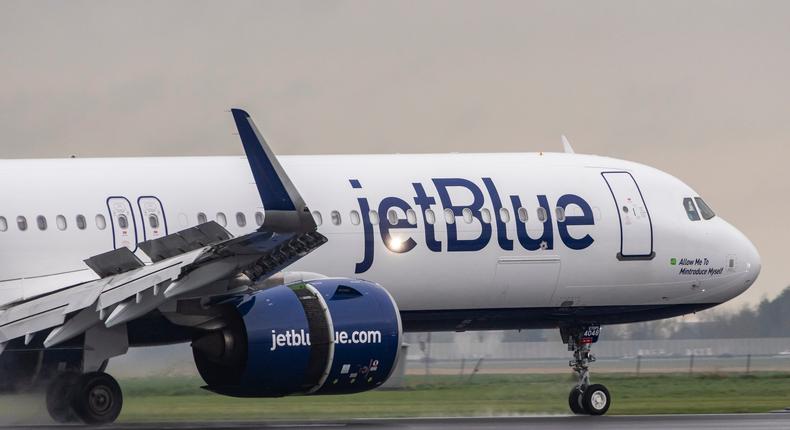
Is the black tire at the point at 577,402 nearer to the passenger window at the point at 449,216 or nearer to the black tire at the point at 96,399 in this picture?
the passenger window at the point at 449,216

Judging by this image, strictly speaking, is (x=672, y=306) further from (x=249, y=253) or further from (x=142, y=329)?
(x=249, y=253)

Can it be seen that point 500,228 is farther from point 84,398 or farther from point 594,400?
point 84,398

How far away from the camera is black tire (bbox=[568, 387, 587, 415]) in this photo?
2781cm

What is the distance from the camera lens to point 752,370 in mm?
43562

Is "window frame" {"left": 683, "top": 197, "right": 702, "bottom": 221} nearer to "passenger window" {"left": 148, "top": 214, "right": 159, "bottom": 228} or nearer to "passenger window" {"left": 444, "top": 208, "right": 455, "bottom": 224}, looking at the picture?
"passenger window" {"left": 444, "top": 208, "right": 455, "bottom": 224}

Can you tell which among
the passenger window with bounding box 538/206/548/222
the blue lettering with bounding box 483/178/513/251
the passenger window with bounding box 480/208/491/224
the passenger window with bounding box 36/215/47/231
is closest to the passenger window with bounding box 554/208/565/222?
the passenger window with bounding box 538/206/548/222

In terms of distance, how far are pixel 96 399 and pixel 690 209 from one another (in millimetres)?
11175

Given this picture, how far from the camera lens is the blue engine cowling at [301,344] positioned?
20.3m

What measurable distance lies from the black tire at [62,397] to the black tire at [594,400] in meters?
9.02

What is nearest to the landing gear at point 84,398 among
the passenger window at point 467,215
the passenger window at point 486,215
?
the passenger window at point 467,215

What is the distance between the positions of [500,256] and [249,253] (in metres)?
9.11

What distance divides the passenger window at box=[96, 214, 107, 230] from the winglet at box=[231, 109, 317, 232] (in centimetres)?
630

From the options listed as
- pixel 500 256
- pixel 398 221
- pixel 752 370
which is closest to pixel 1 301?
pixel 398 221

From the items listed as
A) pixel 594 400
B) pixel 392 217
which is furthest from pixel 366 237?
pixel 594 400
